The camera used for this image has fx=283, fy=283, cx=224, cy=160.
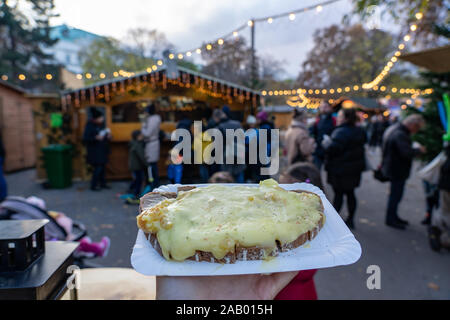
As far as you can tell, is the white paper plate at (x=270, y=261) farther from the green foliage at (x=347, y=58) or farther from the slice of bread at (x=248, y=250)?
the green foliage at (x=347, y=58)

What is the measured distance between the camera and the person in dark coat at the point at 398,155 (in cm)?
459

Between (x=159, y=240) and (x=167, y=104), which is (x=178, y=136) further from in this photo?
(x=167, y=104)

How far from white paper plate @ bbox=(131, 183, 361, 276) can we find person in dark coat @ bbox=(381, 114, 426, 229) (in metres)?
4.43

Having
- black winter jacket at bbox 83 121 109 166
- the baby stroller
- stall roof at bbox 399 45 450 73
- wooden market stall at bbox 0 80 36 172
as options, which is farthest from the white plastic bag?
wooden market stall at bbox 0 80 36 172

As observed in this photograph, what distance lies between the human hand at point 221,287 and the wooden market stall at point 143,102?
7622mm

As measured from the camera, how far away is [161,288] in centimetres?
92

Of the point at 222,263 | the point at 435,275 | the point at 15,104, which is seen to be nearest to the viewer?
the point at 222,263

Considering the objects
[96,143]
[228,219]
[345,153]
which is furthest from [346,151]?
[96,143]

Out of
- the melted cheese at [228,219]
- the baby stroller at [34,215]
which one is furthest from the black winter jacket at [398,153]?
the baby stroller at [34,215]

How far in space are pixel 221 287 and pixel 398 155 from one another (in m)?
4.79

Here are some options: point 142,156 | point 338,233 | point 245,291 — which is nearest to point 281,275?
point 245,291

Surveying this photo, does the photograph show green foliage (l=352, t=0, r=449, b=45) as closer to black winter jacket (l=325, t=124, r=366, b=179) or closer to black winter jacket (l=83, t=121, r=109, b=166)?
black winter jacket (l=325, t=124, r=366, b=179)

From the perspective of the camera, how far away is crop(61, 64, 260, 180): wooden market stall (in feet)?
26.8

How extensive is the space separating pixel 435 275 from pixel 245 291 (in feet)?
12.6
